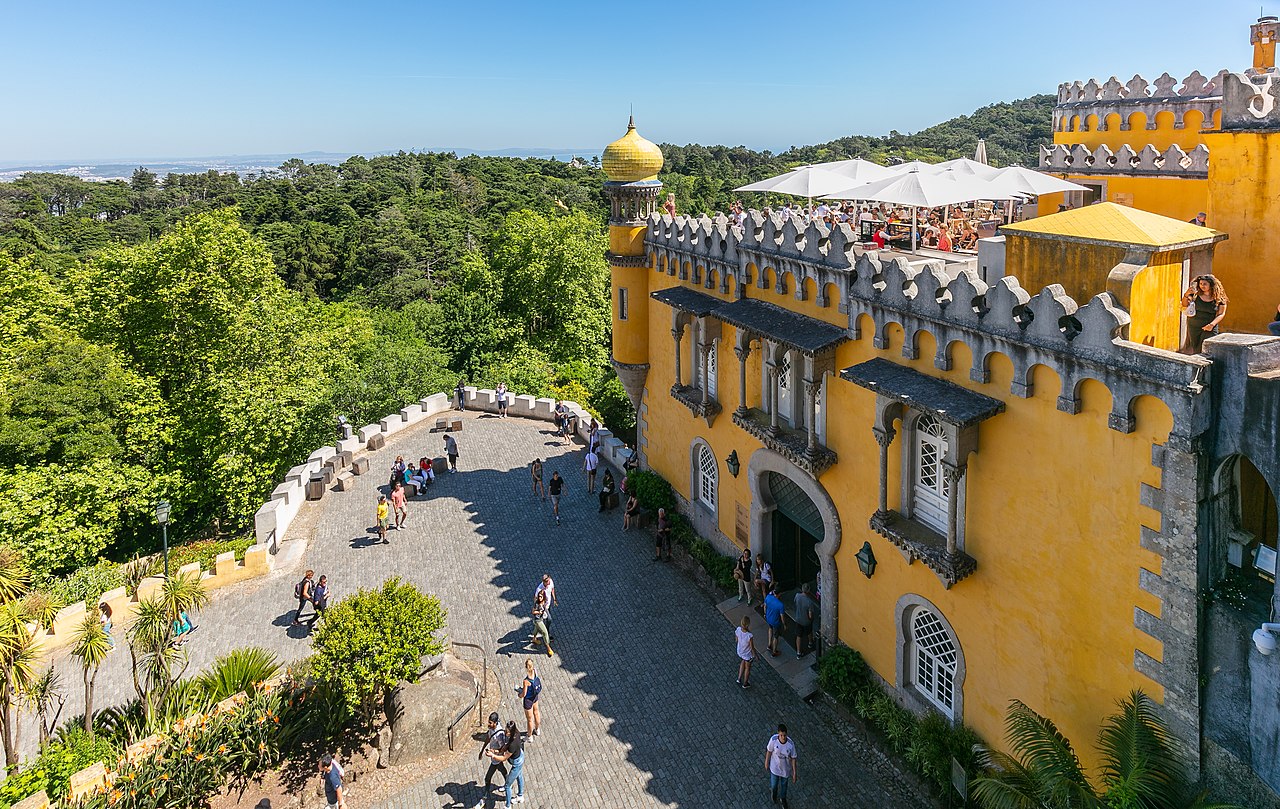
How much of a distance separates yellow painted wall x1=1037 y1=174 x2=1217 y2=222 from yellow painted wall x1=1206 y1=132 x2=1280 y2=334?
18.8 ft

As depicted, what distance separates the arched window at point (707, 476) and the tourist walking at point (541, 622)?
5.71 meters

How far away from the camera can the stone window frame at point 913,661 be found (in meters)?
13.6

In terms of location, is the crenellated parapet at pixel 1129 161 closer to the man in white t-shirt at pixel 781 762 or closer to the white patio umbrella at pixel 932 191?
the white patio umbrella at pixel 932 191

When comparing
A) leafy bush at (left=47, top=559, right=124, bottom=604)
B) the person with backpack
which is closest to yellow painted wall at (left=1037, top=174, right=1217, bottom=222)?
the person with backpack

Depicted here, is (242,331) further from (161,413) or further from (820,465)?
(820,465)

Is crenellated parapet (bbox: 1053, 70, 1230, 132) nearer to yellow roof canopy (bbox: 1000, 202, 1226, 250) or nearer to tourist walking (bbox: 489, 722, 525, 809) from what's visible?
yellow roof canopy (bbox: 1000, 202, 1226, 250)

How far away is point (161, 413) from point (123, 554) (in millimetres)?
5654

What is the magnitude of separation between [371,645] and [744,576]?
8821 mm

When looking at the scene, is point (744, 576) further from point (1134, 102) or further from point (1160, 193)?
point (1134, 102)

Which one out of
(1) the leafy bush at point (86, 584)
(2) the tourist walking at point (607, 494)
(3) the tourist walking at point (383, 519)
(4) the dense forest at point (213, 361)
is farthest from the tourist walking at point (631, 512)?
(1) the leafy bush at point (86, 584)

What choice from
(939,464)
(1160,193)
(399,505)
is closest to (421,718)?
(399,505)

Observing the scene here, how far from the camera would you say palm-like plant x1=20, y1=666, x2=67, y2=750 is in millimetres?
16156

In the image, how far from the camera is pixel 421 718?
16.0 m

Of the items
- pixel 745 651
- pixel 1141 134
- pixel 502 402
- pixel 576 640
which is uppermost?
pixel 1141 134
